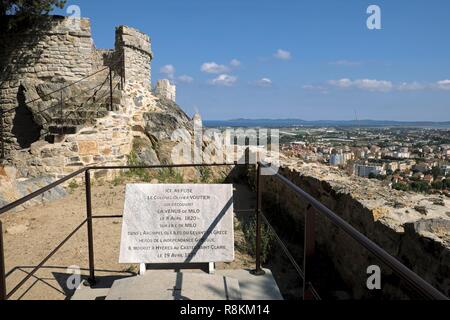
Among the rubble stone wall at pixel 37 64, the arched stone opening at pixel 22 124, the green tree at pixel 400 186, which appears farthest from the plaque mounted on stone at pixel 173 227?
the arched stone opening at pixel 22 124

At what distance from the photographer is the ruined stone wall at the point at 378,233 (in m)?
2.94

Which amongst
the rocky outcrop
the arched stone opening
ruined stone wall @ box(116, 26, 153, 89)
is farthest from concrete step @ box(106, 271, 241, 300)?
the arched stone opening

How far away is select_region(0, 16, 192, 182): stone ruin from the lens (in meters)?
9.51

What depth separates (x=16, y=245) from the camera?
5176 millimetres

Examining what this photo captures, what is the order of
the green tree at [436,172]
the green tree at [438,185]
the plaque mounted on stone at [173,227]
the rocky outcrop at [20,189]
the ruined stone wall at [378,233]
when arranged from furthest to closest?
1. the rocky outcrop at [20,189]
2. the green tree at [436,172]
3. the green tree at [438,185]
4. the plaque mounted on stone at [173,227]
5. the ruined stone wall at [378,233]

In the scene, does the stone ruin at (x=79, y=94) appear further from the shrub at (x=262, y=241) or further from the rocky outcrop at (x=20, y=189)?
the shrub at (x=262, y=241)

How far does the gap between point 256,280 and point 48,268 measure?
2.65 meters

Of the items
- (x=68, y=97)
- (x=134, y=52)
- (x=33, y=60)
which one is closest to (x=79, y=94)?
(x=68, y=97)

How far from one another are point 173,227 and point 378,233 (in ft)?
6.62

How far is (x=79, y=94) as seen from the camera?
10805mm

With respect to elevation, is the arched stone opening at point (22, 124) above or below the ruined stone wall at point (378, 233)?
above

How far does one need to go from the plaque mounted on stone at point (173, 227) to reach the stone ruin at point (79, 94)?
5.84 meters

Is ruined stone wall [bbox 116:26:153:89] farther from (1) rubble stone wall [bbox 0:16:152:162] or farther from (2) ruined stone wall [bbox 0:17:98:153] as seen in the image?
(2) ruined stone wall [bbox 0:17:98:153]
